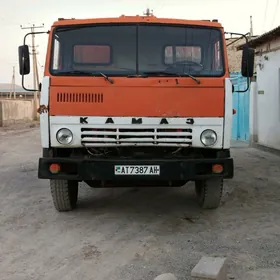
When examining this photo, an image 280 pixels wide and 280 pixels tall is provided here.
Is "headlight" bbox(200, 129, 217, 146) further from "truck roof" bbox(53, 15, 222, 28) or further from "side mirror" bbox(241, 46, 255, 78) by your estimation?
"truck roof" bbox(53, 15, 222, 28)

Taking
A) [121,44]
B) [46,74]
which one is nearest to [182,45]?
[121,44]

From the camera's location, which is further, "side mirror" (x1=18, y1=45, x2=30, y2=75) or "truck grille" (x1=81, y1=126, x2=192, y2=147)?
"side mirror" (x1=18, y1=45, x2=30, y2=75)

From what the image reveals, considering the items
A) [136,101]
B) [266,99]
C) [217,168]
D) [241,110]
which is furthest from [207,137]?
[241,110]

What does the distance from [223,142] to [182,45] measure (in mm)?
1393

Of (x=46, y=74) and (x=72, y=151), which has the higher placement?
(x=46, y=74)

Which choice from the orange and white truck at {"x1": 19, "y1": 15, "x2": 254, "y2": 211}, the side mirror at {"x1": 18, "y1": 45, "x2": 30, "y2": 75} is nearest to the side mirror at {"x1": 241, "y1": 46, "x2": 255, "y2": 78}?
the orange and white truck at {"x1": 19, "y1": 15, "x2": 254, "y2": 211}

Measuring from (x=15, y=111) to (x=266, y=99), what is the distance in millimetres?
31465

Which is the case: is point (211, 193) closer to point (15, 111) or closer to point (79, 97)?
point (79, 97)

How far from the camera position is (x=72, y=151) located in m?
5.75

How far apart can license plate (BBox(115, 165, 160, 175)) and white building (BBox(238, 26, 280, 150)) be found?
7.30 metres

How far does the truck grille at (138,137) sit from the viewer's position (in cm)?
540

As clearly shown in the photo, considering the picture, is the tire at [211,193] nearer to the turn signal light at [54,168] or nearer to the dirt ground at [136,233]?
the dirt ground at [136,233]

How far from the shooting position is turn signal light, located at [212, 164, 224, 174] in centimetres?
550

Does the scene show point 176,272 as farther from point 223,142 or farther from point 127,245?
point 223,142
